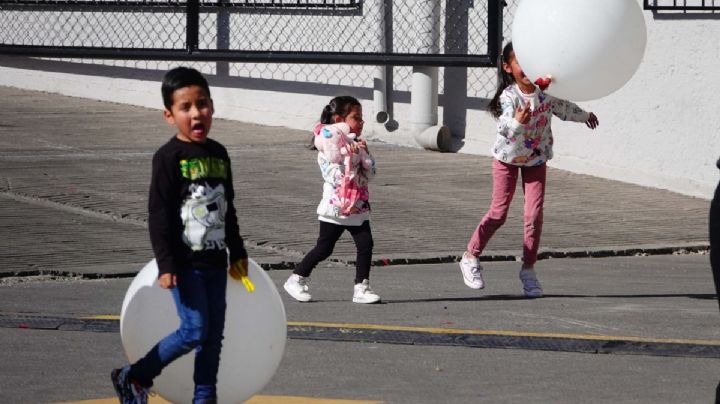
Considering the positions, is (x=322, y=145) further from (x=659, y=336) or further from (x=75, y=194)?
(x=75, y=194)

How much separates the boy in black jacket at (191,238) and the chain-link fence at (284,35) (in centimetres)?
968

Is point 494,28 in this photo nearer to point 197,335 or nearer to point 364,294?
point 364,294

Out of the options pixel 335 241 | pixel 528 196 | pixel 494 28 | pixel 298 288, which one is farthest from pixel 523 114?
pixel 494 28

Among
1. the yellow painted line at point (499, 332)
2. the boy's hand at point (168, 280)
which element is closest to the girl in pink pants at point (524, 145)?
the yellow painted line at point (499, 332)

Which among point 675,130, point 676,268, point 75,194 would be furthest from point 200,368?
point 675,130

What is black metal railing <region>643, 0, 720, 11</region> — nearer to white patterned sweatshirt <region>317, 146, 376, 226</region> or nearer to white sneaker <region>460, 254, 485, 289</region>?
white sneaker <region>460, 254, 485, 289</region>

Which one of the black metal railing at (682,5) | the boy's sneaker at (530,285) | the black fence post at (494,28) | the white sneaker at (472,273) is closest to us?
the boy's sneaker at (530,285)

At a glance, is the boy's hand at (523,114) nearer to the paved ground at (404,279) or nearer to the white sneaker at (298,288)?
the paved ground at (404,279)

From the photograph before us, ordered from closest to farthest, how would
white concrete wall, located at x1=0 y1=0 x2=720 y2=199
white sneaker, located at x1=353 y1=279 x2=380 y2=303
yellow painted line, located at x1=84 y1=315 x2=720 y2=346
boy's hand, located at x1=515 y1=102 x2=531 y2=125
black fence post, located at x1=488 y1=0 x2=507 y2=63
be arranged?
yellow painted line, located at x1=84 y1=315 x2=720 y2=346 → white sneaker, located at x1=353 y1=279 x2=380 y2=303 → boy's hand, located at x1=515 y1=102 x2=531 y2=125 → white concrete wall, located at x1=0 y1=0 x2=720 y2=199 → black fence post, located at x1=488 y1=0 x2=507 y2=63

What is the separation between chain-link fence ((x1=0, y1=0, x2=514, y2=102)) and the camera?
51.6ft

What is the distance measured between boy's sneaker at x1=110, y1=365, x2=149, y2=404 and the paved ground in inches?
22.8

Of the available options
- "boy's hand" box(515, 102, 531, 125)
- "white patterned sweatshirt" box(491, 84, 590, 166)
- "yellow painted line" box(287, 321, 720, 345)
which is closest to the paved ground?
"yellow painted line" box(287, 321, 720, 345)

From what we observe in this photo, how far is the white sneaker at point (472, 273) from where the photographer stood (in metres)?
9.54

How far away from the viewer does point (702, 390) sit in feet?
21.7
